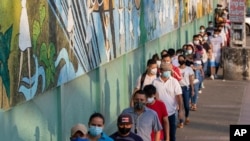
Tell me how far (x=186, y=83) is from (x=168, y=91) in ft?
10.4

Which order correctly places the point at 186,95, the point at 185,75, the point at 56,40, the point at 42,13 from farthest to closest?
the point at 185,75, the point at 186,95, the point at 56,40, the point at 42,13

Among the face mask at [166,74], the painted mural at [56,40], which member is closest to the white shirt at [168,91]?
the face mask at [166,74]

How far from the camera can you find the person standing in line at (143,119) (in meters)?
10.6

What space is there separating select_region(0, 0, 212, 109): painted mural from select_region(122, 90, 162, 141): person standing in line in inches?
43.5

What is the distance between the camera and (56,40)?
11.0 m

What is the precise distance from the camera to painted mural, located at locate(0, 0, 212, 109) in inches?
361

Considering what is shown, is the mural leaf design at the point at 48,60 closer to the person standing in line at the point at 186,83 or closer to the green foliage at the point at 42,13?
the green foliage at the point at 42,13

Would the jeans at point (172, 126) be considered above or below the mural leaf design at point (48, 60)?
below

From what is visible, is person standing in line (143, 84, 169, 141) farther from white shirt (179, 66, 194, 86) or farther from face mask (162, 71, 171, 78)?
white shirt (179, 66, 194, 86)

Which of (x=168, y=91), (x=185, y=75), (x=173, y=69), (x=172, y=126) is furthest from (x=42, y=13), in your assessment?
(x=185, y=75)

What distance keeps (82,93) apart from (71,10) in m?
1.59

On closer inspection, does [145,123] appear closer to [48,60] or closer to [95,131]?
[48,60]

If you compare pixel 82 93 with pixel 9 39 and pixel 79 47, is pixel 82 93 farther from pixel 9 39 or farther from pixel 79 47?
pixel 9 39

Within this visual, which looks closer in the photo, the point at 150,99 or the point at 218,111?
the point at 150,99
